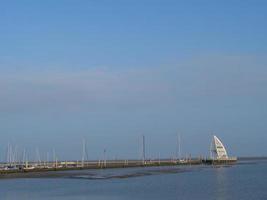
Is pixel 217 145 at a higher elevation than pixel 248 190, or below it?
higher

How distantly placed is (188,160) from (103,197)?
13457 cm

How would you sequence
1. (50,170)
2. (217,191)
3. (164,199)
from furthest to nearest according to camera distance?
(50,170), (217,191), (164,199)

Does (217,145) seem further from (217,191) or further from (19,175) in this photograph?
(217,191)

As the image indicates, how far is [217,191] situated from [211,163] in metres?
111

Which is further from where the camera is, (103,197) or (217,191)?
(217,191)

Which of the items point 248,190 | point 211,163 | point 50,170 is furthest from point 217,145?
point 248,190

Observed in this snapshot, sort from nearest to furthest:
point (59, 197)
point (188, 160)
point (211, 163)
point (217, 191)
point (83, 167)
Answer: point (59, 197) → point (217, 191) → point (83, 167) → point (211, 163) → point (188, 160)

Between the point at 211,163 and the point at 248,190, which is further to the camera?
the point at 211,163

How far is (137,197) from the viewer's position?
60.7 metres

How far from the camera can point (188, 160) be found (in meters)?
193

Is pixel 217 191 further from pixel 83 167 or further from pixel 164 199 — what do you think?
pixel 83 167

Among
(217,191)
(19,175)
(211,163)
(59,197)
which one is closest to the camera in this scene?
(59,197)

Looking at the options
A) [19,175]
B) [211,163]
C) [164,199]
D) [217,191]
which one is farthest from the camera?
[211,163]

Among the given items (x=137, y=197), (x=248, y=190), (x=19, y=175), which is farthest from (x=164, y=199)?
(x=19, y=175)
